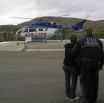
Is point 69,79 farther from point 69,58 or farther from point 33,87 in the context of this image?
point 33,87

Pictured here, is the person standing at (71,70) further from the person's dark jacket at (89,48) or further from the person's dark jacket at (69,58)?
the person's dark jacket at (89,48)

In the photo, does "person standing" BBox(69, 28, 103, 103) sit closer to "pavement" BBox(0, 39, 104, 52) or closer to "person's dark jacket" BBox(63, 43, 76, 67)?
"person's dark jacket" BBox(63, 43, 76, 67)

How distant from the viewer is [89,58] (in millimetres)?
4715

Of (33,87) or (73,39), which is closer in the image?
(73,39)

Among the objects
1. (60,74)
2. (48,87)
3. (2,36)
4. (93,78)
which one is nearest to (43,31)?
(2,36)

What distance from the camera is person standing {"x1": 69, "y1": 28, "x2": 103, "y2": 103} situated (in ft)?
15.5

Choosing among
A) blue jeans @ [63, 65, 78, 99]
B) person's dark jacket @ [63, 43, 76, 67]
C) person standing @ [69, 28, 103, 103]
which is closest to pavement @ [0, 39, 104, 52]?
blue jeans @ [63, 65, 78, 99]

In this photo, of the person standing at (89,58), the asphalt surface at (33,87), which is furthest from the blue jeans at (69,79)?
the person standing at (89,58)

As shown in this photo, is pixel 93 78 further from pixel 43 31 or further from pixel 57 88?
pixel 43 31

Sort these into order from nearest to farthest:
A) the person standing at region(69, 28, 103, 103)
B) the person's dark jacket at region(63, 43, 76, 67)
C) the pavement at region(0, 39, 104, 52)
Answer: the person standing at region(69, 28, 103, 103), the person's dark jacket at region(63, 43, 76, 67), the pavement at region(0, 39, 104, 52)

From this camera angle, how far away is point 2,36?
31.4m

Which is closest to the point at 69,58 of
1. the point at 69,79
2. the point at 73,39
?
the point at 73,39

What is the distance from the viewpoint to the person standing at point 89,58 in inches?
186

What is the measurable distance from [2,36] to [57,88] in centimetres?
2622
